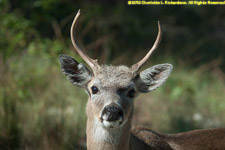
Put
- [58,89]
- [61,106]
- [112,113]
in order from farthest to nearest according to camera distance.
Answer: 1. [58,89]
2. [61,106]
3. [112,113]

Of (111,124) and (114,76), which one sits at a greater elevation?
(114,76)

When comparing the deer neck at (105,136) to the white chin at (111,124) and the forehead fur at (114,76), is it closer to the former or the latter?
the white chin at (111,124)

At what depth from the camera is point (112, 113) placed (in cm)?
456

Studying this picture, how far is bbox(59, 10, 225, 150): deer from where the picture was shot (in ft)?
15.8

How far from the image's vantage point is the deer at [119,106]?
190 inches

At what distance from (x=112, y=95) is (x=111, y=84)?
17 centimetres

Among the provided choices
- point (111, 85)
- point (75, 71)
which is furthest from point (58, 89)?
point (111, 85)

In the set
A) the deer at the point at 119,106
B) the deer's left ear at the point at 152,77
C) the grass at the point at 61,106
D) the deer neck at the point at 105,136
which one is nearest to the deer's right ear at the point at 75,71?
the deer at the point at 119,106

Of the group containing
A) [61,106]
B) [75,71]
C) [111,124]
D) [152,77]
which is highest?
[75,71]

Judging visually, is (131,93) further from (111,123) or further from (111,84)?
(111,123)

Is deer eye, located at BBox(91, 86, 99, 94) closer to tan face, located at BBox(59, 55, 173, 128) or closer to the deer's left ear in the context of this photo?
tan face, located at BBox(59, 55, 173, 128)

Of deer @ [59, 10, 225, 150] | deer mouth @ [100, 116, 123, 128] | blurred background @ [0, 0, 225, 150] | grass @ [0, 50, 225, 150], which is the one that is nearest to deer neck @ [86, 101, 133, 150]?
deer @ [59, 10, 225, 150]

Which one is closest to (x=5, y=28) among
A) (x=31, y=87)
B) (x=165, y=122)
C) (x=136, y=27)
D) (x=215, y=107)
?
(x=31, y=87)

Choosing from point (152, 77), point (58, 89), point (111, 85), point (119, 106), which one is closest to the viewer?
point (119, 106)
